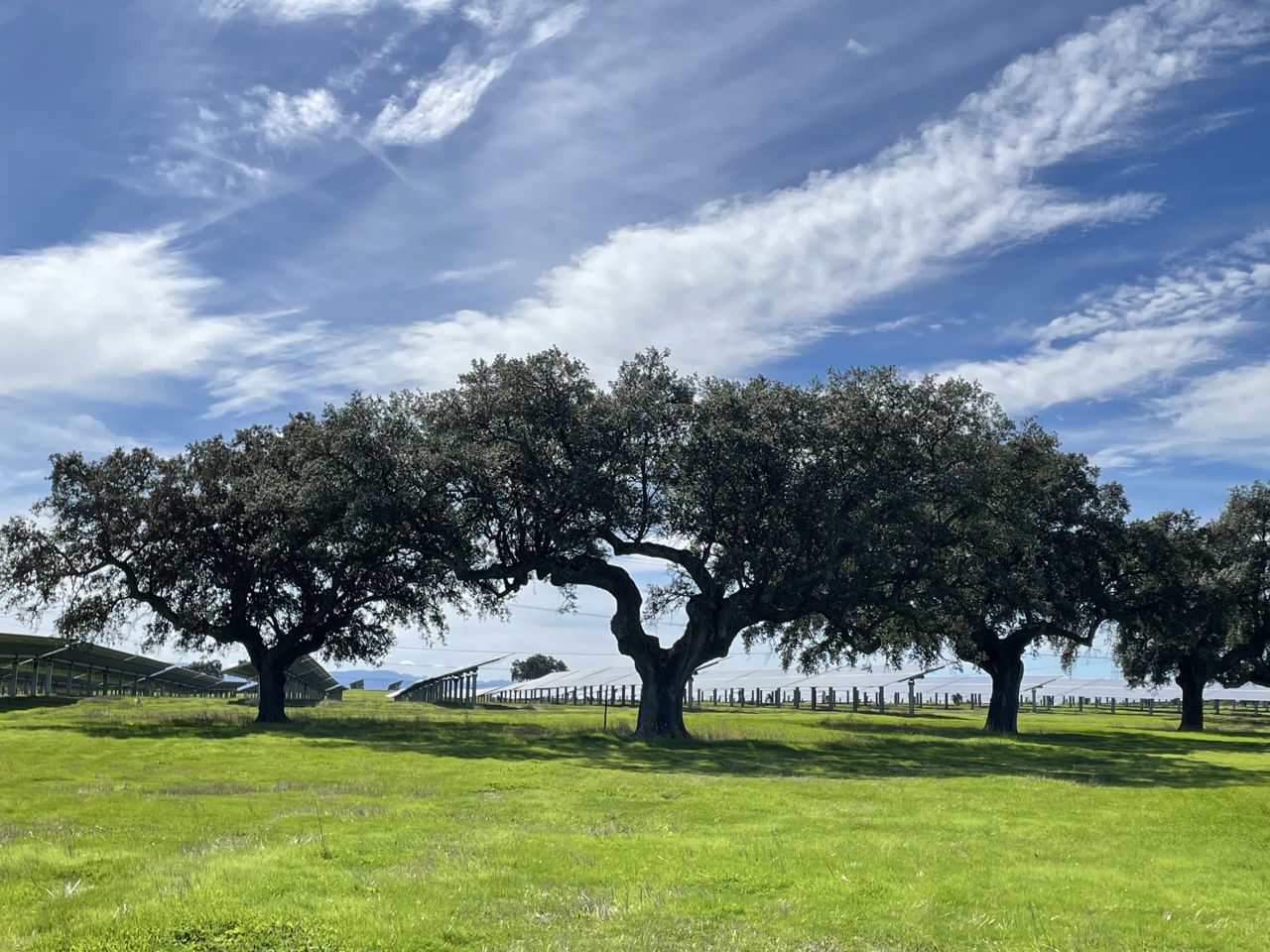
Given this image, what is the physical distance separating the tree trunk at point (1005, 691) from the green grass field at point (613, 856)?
91.5 ft

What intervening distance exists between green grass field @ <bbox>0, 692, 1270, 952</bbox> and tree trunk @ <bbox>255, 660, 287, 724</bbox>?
21.7m

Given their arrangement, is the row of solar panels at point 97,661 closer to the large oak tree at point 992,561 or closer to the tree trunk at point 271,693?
the tree trunk at point 271,693

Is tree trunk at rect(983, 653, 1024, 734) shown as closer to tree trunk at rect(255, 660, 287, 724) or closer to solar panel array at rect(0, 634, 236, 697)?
tree trunk at rect(255, 660, 287, 724)

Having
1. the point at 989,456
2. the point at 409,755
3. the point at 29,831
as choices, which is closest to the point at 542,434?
the point at 409,755

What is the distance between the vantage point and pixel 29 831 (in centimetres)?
1591

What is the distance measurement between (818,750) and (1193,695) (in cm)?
4123

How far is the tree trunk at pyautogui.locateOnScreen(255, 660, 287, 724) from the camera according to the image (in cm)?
5294

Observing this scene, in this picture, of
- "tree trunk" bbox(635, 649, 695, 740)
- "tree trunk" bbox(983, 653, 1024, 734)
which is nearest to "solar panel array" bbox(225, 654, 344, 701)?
"tree trunk" bbox(635, 649, 695, 740)

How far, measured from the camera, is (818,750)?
1560 inches

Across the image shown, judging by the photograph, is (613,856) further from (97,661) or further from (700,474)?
(97,661)

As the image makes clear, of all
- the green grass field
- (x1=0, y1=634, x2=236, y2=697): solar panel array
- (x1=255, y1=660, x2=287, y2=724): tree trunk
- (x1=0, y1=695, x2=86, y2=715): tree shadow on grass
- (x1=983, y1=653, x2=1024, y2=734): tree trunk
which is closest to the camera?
the green grass field

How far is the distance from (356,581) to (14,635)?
3135cm

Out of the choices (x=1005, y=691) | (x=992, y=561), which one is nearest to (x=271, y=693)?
(x=992, y=561)

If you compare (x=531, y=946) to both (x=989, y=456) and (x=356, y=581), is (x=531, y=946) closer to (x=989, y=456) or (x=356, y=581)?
(x=989, y=456)
